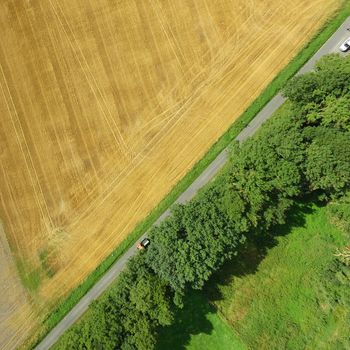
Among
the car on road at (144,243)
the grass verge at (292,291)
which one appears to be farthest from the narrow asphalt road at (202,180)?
the grass verge at (292,291)

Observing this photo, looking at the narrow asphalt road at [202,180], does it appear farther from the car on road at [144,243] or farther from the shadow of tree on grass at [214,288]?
the shadow of tree on grass at [214,288]

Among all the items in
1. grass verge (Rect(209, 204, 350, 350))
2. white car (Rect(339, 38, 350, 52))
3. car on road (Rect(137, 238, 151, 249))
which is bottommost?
grass verge (Rect(209, 204, 350, 350))

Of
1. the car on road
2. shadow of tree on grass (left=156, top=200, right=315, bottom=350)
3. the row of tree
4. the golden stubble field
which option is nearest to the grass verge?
shadow of tree on grass (left=156, top=200, right=315, bottom=350)

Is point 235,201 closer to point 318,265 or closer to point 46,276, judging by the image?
point 318,265

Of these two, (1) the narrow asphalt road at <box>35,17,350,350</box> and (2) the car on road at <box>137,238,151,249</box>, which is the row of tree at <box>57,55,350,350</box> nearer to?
(2) the car on road at <box>137,238,151,249</box>

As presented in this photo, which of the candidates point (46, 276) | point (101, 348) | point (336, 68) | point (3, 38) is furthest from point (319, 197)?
point (3, 38)

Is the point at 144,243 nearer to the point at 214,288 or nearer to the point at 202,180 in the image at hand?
the point at 214,288
